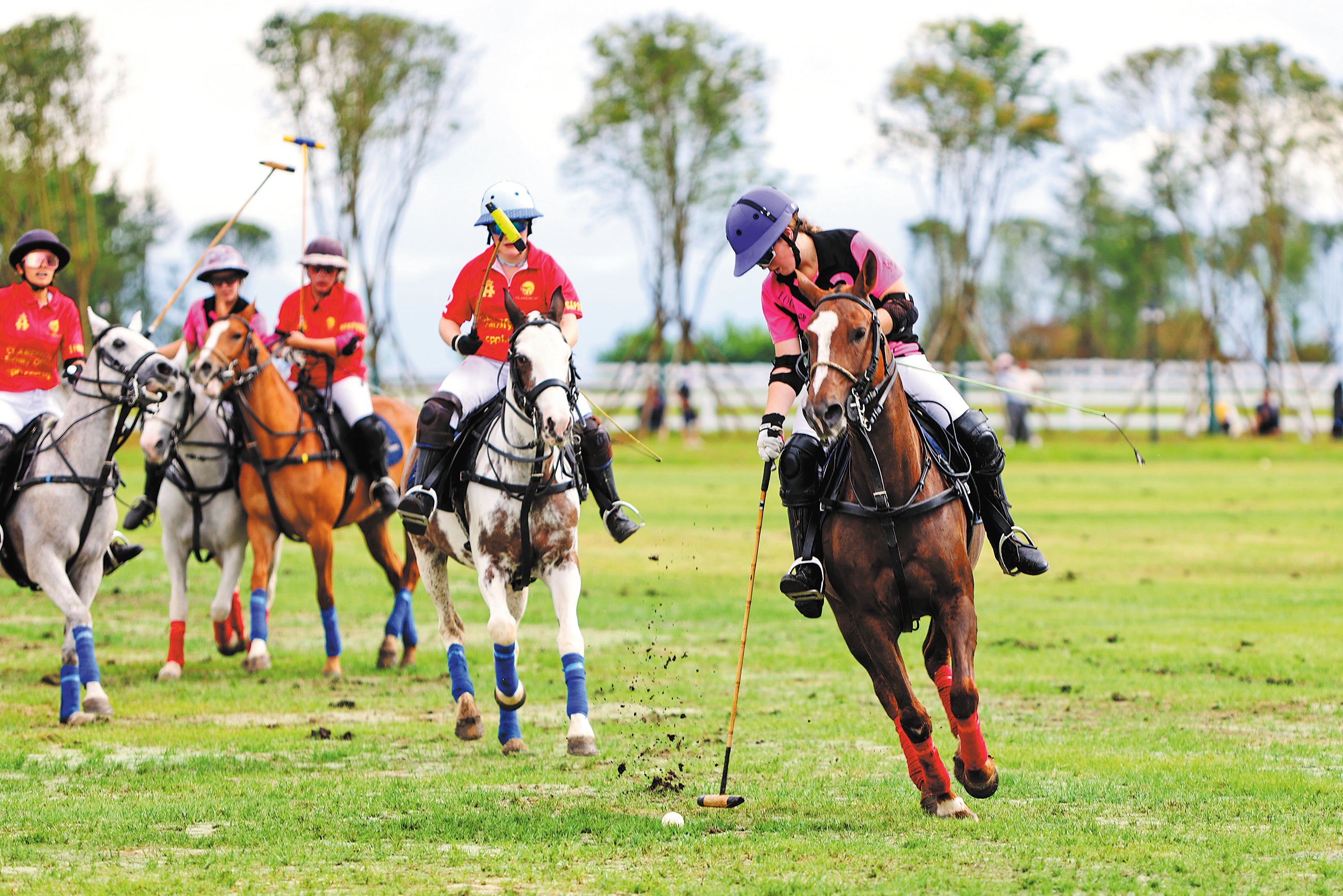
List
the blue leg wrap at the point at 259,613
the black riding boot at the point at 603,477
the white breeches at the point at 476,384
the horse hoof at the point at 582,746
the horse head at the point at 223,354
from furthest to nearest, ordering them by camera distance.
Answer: the blue leg wrap at the point at 259,613
the horse head at the point at 223,354
the white breeches at the point at 476,384
the black riding boot at the point at 603,477
the horse hoof at the point at 582,746

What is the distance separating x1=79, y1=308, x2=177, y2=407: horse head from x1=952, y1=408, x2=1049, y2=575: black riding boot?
517 cm

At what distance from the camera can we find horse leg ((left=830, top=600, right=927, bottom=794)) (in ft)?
23.2

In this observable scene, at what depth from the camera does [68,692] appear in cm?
964

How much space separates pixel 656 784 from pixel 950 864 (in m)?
2.04

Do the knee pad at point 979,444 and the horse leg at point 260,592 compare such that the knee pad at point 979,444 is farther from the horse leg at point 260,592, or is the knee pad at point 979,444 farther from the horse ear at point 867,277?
the horse leg at point 260,592

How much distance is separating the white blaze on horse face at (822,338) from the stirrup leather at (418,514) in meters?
3.08

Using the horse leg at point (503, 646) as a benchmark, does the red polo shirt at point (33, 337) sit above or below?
above

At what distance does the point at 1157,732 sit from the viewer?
9109mm

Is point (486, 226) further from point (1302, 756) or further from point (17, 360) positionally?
point (1302, 756)

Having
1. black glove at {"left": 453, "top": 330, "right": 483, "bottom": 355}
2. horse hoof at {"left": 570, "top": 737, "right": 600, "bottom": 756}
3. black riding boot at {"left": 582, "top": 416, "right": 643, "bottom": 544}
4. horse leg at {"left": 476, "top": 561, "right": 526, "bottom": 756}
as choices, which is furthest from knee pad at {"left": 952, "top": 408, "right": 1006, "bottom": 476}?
black glove at {"left": 453, "top": 330, "right": 483, "bottom": 355}

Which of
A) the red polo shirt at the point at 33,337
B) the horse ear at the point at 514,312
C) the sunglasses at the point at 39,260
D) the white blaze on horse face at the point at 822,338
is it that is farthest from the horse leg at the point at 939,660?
the sunglasses at the point at 39,260

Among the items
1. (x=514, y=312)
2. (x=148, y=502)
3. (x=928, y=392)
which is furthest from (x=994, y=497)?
(x=148, y=502)

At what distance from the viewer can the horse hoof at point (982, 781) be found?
6812 millimetres

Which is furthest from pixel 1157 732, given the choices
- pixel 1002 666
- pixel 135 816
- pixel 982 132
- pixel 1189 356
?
pixel 1189 356
